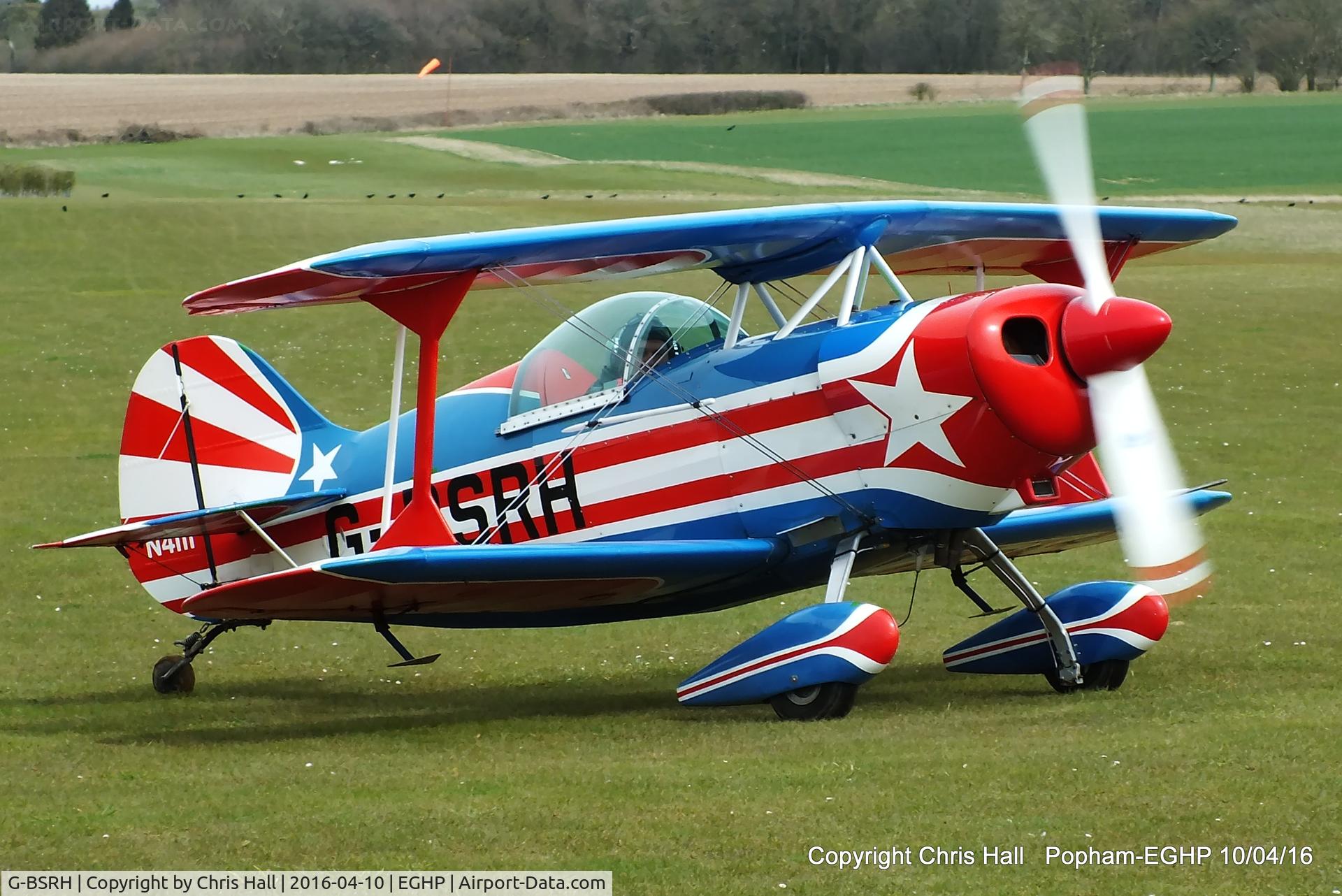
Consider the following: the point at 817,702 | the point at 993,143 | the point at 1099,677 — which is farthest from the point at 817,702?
the point at 993,143

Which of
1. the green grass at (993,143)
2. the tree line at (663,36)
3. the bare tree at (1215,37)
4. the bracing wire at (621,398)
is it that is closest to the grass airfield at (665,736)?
the bracing wire at (621,398)

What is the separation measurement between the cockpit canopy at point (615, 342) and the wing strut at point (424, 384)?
1047 mm

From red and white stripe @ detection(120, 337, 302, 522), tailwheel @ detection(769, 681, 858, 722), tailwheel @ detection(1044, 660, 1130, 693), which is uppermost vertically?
red and white stripe @ detection(120, 337, 302, 522)

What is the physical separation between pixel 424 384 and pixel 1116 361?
3522mm

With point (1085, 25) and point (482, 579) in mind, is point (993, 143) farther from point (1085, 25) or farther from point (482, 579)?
point (482, 579)

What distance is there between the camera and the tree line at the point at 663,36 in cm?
8012

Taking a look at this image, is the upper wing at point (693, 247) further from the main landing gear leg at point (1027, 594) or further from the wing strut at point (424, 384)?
the main landing gear leg at point (1027, 594)

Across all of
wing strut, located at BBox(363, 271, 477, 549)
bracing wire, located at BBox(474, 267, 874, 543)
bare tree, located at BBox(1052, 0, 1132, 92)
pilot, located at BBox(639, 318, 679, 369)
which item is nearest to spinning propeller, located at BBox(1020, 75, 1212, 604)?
bracing wire, located at BBox(474, 267, 874, 543)

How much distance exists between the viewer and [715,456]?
991 centimetres

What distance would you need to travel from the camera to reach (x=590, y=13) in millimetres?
97125

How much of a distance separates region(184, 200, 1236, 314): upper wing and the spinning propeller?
0.91 m

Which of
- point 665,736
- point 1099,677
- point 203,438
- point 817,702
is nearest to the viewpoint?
point 665,736

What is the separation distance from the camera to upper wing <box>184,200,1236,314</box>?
8969 mm

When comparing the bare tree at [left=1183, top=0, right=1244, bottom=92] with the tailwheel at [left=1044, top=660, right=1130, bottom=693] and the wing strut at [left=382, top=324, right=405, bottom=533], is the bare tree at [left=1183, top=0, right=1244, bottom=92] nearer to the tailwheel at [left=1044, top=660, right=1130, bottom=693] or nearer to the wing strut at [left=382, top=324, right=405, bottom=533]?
the tailwheel at [left=1044, top=660, right=1130, bottom=693]
